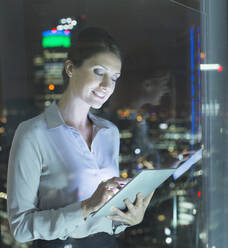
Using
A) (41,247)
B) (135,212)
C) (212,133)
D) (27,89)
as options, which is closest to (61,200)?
(41,247)

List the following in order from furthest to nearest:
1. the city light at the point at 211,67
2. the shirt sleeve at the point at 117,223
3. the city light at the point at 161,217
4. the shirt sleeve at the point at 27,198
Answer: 1. the city light at the point at 211,67
2. the city light at the point at 161,217
3. the shirt sleeve at the point at 117,223
4. the shirt sleeve at the point at 27,198

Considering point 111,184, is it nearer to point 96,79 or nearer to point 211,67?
point 96,79

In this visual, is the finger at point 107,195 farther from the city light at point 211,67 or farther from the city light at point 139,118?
the city light at point 211,67

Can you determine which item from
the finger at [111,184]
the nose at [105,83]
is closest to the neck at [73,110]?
the nose at [105,83]

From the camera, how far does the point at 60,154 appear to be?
1377 millimetres

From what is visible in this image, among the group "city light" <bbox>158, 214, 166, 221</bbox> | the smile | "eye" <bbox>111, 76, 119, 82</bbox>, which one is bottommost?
"city light" <bbox>158, 214, 166, 221</bbox>

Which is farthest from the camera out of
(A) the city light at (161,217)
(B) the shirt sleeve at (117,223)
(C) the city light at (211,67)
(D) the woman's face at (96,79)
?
(C) the city light at (211,67)

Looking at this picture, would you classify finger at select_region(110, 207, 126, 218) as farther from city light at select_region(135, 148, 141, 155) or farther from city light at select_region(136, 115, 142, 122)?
city light at select_region(136, 115, 142, 122)

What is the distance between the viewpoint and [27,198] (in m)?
1.30

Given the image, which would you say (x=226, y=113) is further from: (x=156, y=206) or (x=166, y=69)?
(x=156, y=206)

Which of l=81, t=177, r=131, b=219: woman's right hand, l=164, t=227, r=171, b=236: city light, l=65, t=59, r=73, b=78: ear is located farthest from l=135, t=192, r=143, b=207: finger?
l=65, t=59, r=73, b=78: ear

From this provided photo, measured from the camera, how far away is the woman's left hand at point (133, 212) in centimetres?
145

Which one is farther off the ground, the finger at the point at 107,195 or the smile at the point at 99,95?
the smile at the point at 99,95

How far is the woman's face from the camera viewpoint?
4.58ft
